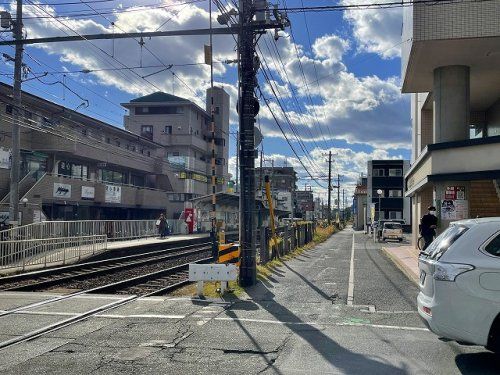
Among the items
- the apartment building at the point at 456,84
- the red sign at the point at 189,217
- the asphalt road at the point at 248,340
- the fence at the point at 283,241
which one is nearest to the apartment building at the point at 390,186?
the red sign at the point at 189,217

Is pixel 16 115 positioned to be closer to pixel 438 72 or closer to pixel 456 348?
pixel 438 72

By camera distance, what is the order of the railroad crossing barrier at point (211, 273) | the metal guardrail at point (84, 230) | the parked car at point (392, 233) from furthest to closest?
the parked car at point (392, 233), the metal guardrail at point (84, 230), the railroad crossing barrier at point (211, 273)

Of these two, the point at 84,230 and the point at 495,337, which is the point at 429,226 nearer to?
the point at 495,337

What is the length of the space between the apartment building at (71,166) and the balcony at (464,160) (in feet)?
68.0

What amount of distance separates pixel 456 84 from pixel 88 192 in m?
28.9

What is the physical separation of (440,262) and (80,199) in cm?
3466

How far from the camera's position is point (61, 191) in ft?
113

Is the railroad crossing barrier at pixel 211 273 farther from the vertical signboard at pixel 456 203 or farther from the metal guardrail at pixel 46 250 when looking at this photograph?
the vertical signboard at pixel 456 203

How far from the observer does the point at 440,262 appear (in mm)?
5871

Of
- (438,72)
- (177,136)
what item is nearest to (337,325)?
(438,72)

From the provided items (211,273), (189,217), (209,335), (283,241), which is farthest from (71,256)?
(189,217)

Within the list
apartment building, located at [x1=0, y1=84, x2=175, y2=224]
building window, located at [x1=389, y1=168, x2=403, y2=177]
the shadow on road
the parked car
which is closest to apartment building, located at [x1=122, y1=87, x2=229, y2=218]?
apartment building, located at [x1=0, y1=84, x2=175, y2=224]

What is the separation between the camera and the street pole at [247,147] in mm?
12258

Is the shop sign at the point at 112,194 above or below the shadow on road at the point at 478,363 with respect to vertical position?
above
